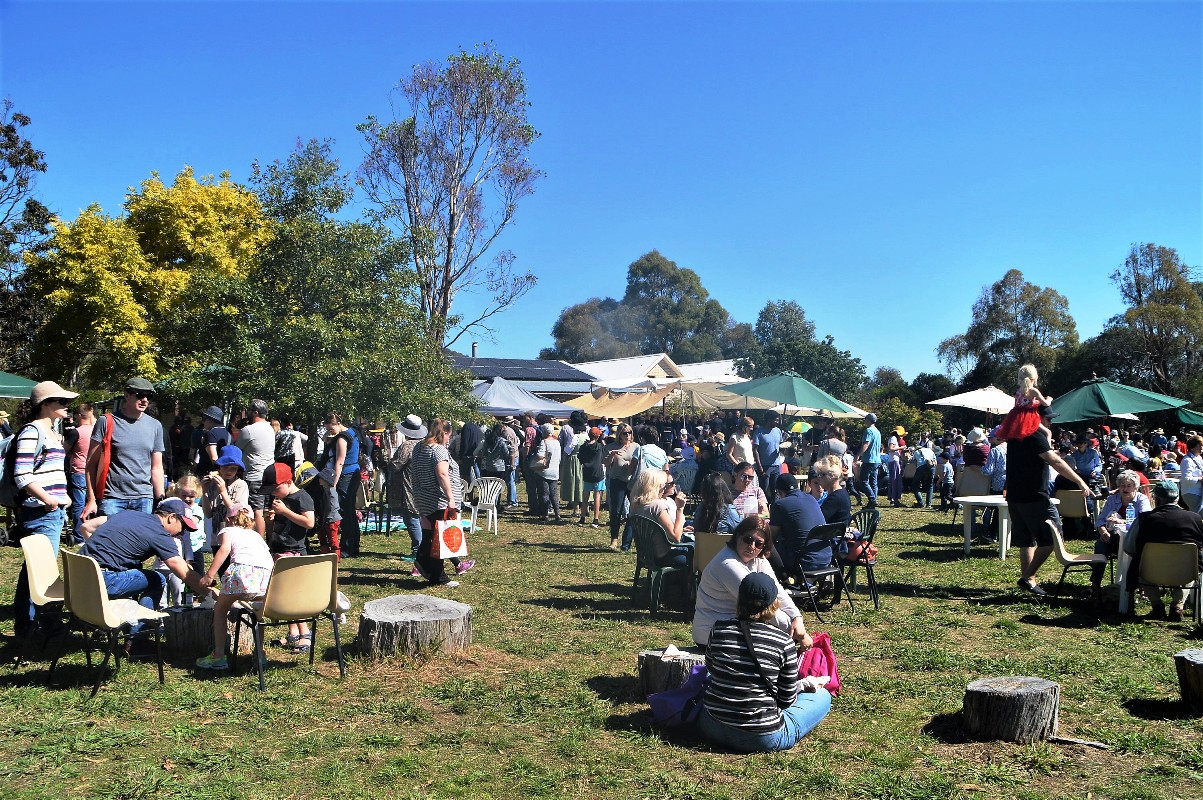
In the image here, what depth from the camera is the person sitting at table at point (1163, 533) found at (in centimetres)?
711

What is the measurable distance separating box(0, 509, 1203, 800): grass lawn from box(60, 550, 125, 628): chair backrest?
0.47 m

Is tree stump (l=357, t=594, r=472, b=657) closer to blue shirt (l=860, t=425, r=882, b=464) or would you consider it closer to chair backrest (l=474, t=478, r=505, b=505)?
chair backrest (l=474, t=478, r=505, b=505)

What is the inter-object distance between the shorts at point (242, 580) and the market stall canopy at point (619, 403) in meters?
19.0

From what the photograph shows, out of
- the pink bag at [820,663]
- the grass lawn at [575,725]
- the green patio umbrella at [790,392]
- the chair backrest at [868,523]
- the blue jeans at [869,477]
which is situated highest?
the green patio umbrella at [790,392]

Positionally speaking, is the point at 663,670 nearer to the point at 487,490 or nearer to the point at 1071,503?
the point at 487,490

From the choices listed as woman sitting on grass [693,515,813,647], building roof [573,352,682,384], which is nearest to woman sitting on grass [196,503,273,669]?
woman sitting on grass [693,515,813,647]

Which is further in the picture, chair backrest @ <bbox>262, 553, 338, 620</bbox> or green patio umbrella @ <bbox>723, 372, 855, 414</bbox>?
green patio umbrella @ <bbox>723, 372, 855, 414</bbox>

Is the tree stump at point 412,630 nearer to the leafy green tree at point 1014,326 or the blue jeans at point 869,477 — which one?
the blue jeans at point 869,477

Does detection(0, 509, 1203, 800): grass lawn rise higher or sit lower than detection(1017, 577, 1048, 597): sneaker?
lower

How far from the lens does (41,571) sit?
5961 mm

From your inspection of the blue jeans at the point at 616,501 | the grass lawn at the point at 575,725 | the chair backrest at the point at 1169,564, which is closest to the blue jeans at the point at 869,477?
the blue jeans at the point at 616,501

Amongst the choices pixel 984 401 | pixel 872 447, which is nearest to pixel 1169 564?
pixel 872 447

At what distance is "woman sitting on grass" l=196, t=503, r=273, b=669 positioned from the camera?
5.78m

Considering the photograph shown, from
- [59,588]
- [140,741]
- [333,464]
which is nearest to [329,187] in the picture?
[333,464]
